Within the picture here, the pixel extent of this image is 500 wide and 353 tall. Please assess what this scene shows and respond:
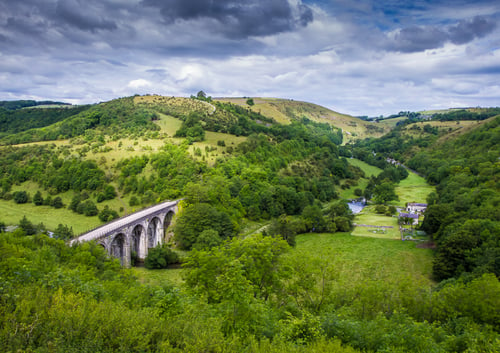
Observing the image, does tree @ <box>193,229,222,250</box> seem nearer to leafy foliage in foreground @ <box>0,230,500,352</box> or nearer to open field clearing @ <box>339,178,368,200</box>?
leafy foliage in foreground @ <box>0,230,500,352</box>

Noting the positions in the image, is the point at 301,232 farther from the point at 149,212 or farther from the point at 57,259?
the point at 57,259

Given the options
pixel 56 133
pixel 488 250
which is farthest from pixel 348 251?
pixel 56 133

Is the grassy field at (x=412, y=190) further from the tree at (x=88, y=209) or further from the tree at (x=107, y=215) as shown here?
the tree at (x=88, y=209)

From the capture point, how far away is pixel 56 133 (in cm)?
10756

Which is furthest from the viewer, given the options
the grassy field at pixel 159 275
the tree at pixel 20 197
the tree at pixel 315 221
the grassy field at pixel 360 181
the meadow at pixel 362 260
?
the grassy field at pixel 360 181

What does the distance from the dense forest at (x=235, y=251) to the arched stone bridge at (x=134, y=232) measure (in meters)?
3.25

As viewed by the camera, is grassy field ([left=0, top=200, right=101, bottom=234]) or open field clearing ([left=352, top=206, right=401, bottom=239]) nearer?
grassy field ([left=0, top=200, right=101, bottom=234])

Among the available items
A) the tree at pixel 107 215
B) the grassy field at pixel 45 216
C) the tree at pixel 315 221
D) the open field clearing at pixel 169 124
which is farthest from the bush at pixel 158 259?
the open field clearing at pixel 169 124

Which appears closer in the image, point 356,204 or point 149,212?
point 149,212

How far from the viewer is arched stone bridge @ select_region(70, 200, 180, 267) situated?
42.0m

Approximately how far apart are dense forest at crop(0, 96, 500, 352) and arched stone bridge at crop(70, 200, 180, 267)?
10.7ft

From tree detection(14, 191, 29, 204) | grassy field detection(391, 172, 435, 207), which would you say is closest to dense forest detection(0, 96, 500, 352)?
tree detection(14, 191, 29, 204)

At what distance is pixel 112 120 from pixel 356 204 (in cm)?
8949

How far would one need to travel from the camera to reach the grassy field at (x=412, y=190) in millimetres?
95250
